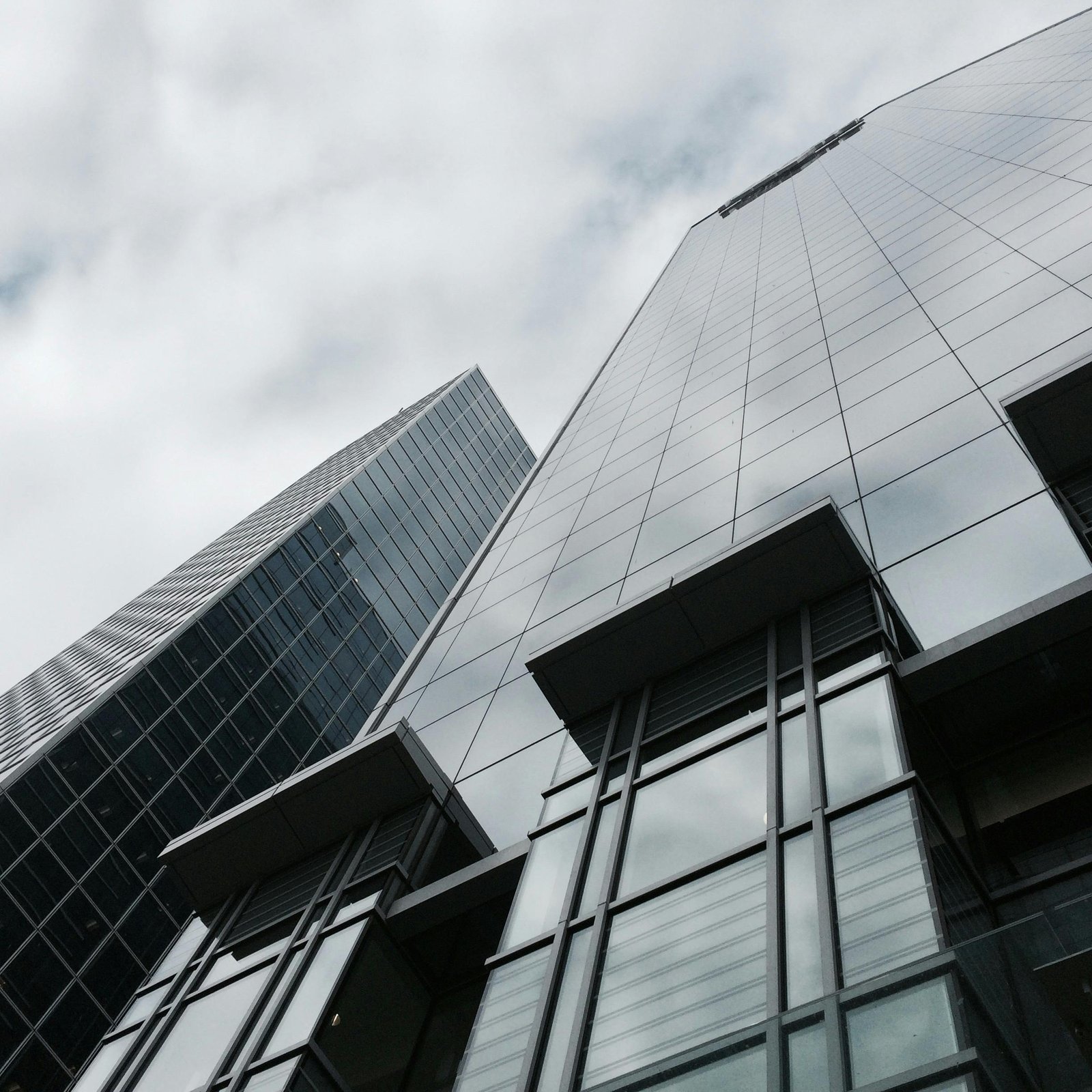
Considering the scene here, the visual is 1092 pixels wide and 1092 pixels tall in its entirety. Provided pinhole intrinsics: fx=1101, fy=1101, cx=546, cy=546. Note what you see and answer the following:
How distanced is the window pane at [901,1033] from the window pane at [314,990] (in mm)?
7571

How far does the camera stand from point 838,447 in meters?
18.3

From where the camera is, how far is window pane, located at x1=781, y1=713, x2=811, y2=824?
10.5 metres

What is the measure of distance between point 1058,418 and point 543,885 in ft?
27.8

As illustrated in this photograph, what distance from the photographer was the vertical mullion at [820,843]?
27.4 feet

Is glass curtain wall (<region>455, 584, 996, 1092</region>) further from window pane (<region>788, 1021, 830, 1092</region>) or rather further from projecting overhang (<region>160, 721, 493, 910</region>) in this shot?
projecting overhang (<region>160, 721, 493, 910</region>)

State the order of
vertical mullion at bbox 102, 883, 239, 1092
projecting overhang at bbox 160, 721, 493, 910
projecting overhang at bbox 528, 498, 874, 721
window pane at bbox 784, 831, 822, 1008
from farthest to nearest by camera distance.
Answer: projecting overhang at bbox 160, 721, 493, 910 → vertical mullion at bbox 102, 883, 239, 1092 → projecting overhang at bbox 528, 498, 874, 721 → window pane at bbox 784, 831, 822, 1008

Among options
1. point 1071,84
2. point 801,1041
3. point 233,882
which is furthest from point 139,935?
point 1071,84

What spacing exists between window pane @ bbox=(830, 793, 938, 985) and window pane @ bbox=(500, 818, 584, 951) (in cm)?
353

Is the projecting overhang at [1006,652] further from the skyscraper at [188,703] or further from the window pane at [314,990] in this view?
the skyscraper at [188,703]

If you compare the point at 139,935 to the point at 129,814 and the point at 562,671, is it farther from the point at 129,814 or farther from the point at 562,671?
the point at 562,671

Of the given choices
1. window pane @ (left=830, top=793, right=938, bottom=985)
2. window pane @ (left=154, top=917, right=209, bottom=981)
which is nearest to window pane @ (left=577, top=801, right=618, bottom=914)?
window pane @ (left=830, top=793, right=938, bottom=985)

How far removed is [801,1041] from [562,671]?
27.8ft

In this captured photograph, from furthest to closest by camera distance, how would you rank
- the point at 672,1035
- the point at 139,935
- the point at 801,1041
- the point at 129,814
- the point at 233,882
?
the point at 129,814 < the point at 139,935 < the point at 233,882 < the point at 672,1035 < the point at 801,1041

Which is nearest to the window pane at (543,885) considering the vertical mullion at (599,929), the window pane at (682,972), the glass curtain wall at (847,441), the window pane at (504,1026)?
the window pane at (504,1026)
